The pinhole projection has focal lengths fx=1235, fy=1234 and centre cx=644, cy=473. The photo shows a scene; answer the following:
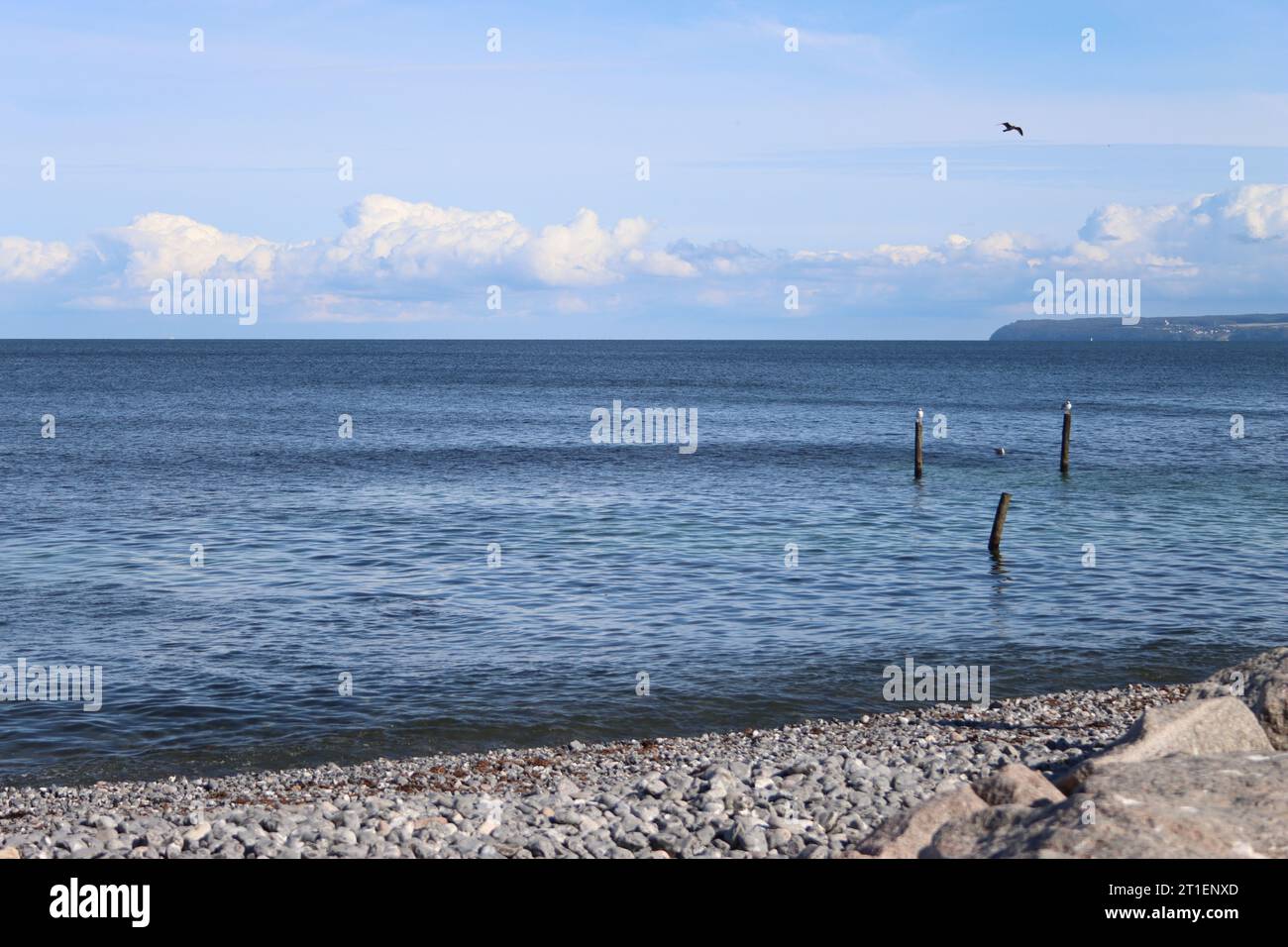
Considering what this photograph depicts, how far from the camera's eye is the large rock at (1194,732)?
12086 millimetres


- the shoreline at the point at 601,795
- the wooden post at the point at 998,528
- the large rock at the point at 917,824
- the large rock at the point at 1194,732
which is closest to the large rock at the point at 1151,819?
the large rock at the point at 917,824

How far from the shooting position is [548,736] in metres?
20.1

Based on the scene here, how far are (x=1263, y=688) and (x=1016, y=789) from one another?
499 cm

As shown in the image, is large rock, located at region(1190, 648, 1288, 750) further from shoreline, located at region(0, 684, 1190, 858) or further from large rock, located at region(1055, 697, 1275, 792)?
shoreline, located at region(0, 684, 1190, 858)

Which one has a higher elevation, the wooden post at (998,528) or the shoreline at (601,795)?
the wooden post at (998,528)

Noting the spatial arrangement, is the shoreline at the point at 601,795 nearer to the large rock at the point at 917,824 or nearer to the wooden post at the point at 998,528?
the large rock at the point at 917,824

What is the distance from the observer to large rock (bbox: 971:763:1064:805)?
34.7 feet

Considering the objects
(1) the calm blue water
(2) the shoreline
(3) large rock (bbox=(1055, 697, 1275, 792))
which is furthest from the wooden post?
(3) large rock (bbox=(1055, 697, 1275, 792))

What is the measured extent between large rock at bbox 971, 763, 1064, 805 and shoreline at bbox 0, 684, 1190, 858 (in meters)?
1.32

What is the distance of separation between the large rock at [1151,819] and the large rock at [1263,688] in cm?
349

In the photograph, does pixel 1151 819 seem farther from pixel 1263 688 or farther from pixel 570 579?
pixel 570 579

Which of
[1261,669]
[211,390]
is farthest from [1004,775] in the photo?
[211,390]

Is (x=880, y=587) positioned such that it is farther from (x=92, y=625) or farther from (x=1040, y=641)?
(x=92, y=625)
